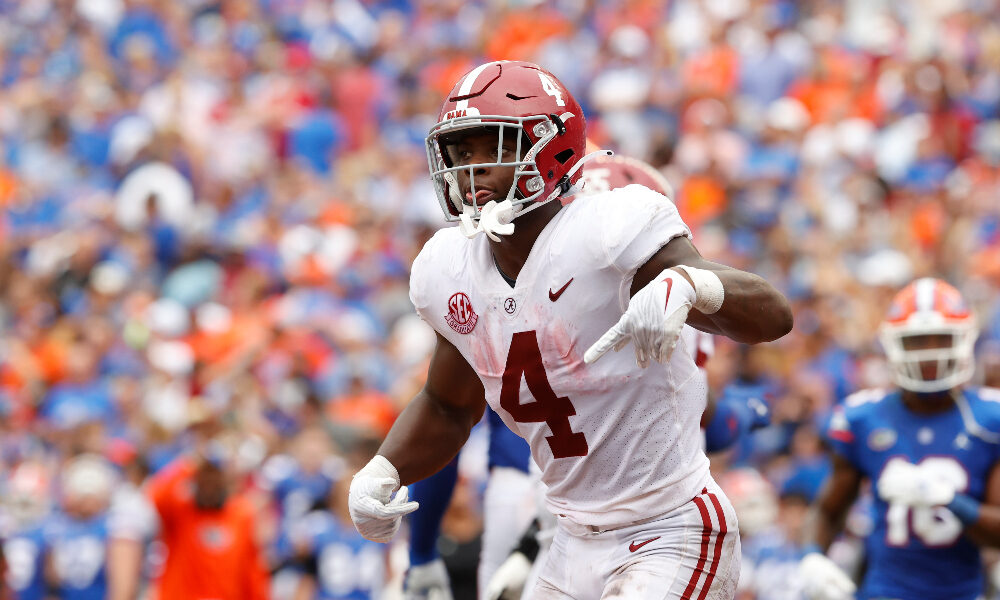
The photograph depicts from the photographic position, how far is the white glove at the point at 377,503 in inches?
139

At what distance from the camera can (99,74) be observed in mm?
13797

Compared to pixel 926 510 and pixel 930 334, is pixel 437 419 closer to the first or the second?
pixel 926 510

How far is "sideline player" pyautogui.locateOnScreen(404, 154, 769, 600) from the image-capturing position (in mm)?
4621

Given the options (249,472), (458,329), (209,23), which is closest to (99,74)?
(209,23)

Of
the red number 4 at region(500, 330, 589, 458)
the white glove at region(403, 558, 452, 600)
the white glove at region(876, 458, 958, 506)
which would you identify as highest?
the red number 4 at region(500, 330, 589, 458)

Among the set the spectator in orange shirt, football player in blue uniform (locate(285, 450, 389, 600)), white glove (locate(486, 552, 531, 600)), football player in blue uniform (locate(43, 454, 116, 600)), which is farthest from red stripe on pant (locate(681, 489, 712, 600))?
football player in blue uniform (locate(43, 454, 116, 600))

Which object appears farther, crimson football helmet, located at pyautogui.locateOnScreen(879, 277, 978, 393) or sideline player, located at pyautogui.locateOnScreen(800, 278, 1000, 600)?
crimson football helmet, located at pyautogui.locateOnScreen(879, 277, 978, 393)

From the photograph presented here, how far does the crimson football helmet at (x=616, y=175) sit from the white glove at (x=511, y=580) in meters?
1.27

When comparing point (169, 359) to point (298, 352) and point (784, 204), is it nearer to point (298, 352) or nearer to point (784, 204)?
point (298, 352)

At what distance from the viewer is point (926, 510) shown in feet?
16.8

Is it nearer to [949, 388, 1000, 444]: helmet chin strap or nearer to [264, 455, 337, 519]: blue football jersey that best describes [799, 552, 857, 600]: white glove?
[949, 388, 1000, 444]: helmet chin strap

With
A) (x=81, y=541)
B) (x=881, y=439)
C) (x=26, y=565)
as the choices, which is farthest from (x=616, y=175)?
(x=26, y=565)

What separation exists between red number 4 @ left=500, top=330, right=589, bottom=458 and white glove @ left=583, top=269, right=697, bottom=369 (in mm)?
389

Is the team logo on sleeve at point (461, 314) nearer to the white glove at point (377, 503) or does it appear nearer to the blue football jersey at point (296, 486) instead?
the white glove at point (377, 503)
